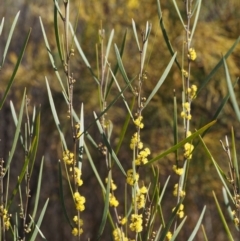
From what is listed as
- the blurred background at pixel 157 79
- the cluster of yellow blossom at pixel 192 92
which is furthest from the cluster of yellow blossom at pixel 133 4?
the cluster of yellow blossom at pixel 192 92

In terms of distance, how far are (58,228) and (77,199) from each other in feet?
12.1

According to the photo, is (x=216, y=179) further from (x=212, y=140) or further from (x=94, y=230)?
(x=94, y=230)

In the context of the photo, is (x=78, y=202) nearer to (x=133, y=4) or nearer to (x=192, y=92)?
(x=192, y=92)

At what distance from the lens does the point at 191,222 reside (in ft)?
11.5

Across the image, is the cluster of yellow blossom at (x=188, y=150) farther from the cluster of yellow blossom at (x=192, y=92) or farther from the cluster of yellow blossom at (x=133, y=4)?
the cluster of yellow blossom at (x=133, y=4)

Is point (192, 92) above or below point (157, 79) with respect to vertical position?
above

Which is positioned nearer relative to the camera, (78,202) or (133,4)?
(78,202)

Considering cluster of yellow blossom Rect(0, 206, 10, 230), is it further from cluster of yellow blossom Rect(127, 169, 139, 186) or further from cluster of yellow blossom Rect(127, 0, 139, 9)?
cluster of yellow blossom Rect(127, 0, 139, 9)

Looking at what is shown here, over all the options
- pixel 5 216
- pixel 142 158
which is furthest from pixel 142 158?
pixel 5 216

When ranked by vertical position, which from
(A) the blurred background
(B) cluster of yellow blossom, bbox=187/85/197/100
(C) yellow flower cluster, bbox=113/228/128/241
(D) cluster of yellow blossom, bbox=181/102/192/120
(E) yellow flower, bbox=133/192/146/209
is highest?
(B) cluster of yellow blossom, bbox=187/85/197/100

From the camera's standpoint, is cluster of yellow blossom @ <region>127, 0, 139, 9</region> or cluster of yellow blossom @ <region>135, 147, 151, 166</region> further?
cluster of yellow blossom @ <region>127, 0, 139, 9</region>

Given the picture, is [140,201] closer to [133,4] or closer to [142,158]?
[142,158]

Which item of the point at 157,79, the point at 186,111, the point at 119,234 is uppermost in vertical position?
the point at 186,111

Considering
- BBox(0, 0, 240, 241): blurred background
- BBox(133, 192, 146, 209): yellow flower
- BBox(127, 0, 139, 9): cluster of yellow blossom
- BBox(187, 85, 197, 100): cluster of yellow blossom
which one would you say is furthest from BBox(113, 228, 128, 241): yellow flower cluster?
BBox(127, 0, 139, 9): cluster of yellow blossom
